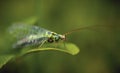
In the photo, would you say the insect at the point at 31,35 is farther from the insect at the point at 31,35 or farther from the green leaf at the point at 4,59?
the green leaf at the point at 4,59

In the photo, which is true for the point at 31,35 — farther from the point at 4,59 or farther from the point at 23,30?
the point at 4,59

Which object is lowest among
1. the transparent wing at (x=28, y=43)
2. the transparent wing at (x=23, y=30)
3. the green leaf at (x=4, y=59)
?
the green leaf at (x=4, y=59)

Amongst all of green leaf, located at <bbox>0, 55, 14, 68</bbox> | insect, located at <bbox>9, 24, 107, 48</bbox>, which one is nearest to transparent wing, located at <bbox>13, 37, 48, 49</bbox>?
insect, located at <bbox>9, 24, 107, 48</bbox>

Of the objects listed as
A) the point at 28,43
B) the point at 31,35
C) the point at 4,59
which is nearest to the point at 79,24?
the point at 31,35

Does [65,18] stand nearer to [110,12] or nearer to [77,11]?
[77,11]

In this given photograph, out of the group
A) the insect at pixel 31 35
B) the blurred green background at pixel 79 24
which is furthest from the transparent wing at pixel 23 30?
the blurred green background at pixel 79 24

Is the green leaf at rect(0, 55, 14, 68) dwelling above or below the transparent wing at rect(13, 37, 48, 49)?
below

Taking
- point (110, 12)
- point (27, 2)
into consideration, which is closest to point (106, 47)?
point (110, 12)

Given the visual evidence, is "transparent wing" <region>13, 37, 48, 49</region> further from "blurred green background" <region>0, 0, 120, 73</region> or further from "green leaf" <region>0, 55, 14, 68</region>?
"blurred green background" <region>0, 0, 120, 73</region>
